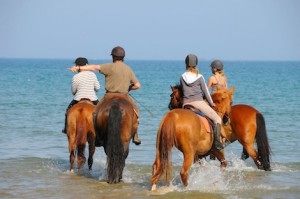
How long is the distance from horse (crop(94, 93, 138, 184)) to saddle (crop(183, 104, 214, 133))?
1141 millimetres

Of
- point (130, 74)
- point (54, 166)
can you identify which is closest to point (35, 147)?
point (54, 166)

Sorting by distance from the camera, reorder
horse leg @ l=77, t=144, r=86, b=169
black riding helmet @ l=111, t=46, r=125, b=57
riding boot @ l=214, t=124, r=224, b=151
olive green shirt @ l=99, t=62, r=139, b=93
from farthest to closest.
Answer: horse leg @ l=77, t=144, r=86, b=169
black riding helmet @ l=111, t=46, r=125, b=57
olive green shirt @ l=99, t=62, r=139, b=93
riding boot @ l=214, t=124, r=224, b=151

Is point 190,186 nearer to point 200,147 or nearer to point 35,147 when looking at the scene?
point 200,147

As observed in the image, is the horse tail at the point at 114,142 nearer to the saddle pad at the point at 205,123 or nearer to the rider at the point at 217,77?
the saddle pad at the point at 205,123

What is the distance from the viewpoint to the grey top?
11672mm

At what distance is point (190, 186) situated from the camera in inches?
471

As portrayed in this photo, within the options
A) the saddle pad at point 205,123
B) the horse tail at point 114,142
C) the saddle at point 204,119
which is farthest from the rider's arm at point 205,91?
the horse tail at point 114,142

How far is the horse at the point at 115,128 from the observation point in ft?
39.7

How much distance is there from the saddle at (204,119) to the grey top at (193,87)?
0.12 metres

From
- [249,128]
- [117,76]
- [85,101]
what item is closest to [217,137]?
[249,128]

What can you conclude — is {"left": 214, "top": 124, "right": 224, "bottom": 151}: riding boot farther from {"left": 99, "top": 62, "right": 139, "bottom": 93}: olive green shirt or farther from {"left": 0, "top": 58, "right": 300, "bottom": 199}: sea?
{"left": 99, "top": 62, "right": 139, "bottom": 93}: olive green shirt

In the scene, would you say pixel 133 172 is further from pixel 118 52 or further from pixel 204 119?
pixel 204 119

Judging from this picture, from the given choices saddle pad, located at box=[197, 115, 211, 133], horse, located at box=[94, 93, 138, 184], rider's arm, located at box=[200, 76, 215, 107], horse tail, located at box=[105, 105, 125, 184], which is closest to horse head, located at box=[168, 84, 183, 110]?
rider's arm, located at box=[200, 76, 215, 107]

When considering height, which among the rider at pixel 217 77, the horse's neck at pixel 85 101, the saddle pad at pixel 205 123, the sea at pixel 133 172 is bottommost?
the sea at pixel 133 172
